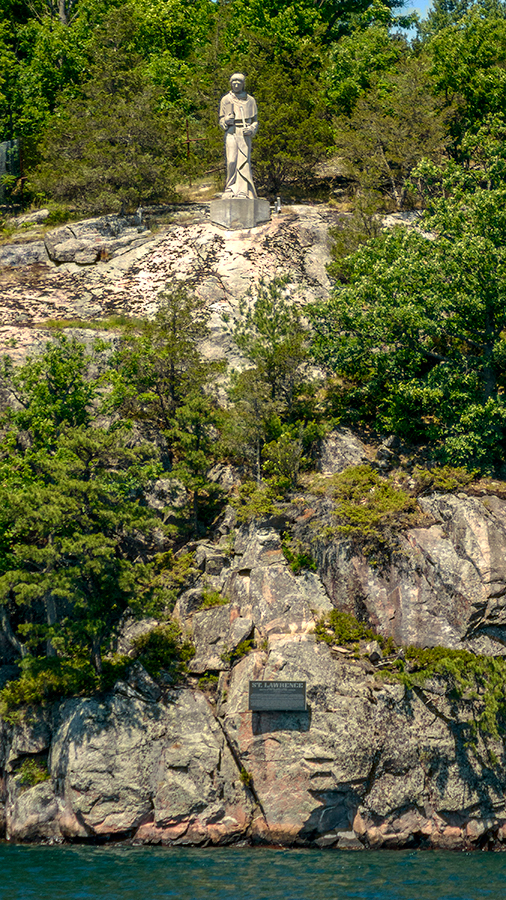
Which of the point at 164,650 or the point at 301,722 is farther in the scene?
the point at 164,650

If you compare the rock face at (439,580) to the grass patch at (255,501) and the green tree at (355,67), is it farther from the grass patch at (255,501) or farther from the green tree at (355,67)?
the green tree at (355,67)

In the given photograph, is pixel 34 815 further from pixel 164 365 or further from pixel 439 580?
pixel 164 365

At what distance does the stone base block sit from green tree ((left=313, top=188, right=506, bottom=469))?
7.98 meters

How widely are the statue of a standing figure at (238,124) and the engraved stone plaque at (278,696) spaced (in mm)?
22753

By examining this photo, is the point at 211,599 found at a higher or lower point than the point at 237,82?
lower

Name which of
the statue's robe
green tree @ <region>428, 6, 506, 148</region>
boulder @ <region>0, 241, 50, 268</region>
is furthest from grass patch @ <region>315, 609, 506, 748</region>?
green tree @ <region>428, 6, 506, 148</region>

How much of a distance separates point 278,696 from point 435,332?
1220cm

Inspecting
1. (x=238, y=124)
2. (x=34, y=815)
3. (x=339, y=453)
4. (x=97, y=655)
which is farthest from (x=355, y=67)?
(x=34, y=815)

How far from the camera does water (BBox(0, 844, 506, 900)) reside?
19.7m

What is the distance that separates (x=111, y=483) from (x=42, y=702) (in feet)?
20.3

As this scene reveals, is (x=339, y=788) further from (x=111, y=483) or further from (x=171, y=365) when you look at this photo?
(x=171, y=365)

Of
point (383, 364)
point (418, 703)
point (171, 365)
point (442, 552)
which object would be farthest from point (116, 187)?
point (418, 703)

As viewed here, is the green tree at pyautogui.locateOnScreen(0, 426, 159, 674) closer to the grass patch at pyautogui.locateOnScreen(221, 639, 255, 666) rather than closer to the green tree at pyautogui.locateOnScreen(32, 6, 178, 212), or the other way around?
the grass patch at pyautogui.locateOnScreen(221, 639, 255, 666)

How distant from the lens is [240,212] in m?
40.5
